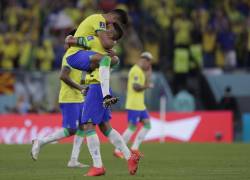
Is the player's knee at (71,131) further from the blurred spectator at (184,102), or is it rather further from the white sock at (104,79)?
the blurred spectator at (184,102)

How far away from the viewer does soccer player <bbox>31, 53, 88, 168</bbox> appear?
56.5ft

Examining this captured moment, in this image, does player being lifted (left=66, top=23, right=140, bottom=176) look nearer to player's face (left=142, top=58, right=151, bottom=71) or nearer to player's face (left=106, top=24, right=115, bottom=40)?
player's face (left=106, top=24, right=115, bottom=40)

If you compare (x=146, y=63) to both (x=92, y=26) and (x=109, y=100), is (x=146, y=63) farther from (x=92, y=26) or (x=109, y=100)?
(x=109, y=100)

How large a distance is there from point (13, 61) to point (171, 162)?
47.9 ft

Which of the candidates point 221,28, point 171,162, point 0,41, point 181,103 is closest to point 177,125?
point 181,103

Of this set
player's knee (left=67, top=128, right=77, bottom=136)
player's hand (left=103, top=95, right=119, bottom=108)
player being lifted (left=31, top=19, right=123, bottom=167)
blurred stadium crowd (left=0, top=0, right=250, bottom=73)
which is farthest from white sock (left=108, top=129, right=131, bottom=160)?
blurred stadium crowd (left=0, top=0, right=250, bottom=73)

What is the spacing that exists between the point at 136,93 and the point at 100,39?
32.0 ft

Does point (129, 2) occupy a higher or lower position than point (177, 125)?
higher

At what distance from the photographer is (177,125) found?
3011 cm

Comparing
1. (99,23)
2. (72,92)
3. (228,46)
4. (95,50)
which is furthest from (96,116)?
(228,46)

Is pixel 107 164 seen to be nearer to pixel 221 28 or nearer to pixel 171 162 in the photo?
pixel 171 162

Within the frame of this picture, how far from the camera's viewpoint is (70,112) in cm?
1795

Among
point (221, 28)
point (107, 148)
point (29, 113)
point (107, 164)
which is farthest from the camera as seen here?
point (221, 28)

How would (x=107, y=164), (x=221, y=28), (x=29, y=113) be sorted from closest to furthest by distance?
(x=107, y=164) < (x=29, y=113) < (x=221, y=28)
